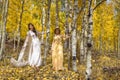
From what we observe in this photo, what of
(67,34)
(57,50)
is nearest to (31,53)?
(57,50)

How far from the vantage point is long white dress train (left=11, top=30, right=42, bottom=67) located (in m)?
15.7

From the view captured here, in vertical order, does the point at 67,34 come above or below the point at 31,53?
above

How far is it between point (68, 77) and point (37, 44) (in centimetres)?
443

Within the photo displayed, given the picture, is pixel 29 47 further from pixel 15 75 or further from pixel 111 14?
pixel 111 14

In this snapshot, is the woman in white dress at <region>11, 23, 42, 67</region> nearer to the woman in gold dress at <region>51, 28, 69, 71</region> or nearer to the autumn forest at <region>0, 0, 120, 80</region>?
the autumn forest at <region>0, 0, 120, 80</region>

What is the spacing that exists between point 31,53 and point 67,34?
2.37m

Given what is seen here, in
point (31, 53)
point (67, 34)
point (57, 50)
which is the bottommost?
point (31, 53)

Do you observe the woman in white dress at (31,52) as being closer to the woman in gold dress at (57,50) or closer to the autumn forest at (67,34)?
the autumn forest at (67,34)

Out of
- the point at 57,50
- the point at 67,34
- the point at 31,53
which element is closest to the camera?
the point at 67,34

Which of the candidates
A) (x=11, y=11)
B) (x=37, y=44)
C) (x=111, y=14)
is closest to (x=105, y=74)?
(x=37, y=44)

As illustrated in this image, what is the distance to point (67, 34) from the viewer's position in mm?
14656

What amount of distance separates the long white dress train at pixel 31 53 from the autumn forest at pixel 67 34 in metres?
0.24

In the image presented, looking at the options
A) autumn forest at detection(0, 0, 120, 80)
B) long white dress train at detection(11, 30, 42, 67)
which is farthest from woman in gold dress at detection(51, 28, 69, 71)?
long white dress train at detection(11, 30, 42, 67)

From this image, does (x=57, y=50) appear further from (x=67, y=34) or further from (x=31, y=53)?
(x=31, y=53)
